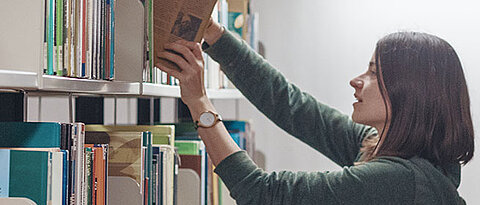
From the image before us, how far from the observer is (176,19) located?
107cm

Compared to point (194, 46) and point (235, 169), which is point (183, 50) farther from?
point (235, 169)

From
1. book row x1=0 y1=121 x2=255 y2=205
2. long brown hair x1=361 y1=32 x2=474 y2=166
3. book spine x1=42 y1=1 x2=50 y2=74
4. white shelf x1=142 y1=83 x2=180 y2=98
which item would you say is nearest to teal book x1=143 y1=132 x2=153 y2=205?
book row x1=0 y1=121 x2=255 y2=205

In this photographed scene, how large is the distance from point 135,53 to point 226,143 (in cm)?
30

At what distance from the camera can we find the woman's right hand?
4.45 feet

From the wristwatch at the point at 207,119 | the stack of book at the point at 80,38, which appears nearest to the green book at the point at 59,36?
the stack of book at the point at 80,38

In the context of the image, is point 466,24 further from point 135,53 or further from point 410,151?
point 135,53

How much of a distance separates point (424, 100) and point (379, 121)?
131 millimetres

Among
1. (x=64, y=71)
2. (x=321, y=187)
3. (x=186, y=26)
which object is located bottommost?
(x=321, y=187)

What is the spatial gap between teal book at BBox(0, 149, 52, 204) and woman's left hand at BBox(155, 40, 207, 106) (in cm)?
44

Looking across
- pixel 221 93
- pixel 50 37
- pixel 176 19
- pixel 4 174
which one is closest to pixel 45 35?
pixel 50 37

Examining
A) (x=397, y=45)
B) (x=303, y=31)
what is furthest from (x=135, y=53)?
(x=303, y=31)

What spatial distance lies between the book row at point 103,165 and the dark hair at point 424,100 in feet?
1.66

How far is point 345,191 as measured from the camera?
1.16m

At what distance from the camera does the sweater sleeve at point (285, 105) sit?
1.41 m
